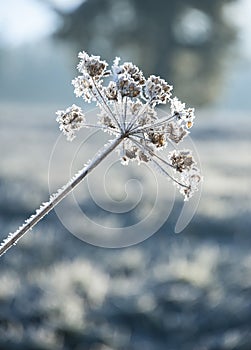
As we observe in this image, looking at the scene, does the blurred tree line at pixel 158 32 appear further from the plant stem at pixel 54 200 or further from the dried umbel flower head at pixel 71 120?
the plant stem at pixel 54 200

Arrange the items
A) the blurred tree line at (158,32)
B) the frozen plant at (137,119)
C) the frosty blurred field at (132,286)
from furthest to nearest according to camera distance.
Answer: the blurred tree line at (158,32) → the frosty blurred field at (132,286) → the frozen plant at (137,119)

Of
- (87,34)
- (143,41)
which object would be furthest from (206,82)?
(87,34)

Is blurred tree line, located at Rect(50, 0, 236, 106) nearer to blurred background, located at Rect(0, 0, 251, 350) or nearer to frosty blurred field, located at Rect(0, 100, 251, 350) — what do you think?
blurred background, located at Rect(0, 0, 251, 350)

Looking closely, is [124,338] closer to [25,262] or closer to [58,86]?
[25,262]

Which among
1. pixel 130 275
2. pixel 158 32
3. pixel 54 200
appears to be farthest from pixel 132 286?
pixel 158 32

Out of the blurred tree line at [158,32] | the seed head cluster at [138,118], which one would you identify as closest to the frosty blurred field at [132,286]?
the seed head cluster at [138,118]

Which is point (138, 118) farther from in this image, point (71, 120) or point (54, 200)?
point (54, 200)

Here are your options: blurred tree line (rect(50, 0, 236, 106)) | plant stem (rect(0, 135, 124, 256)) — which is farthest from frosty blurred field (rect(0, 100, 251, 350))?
blurred tree line (rect(50, 0, 236, 106))

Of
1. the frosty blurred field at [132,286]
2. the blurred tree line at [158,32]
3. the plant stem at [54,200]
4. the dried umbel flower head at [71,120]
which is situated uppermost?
the blurred tree line at [158,32]

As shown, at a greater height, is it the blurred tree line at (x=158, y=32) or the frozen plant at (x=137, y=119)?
the blurred tree line at (x=158, y=32)
